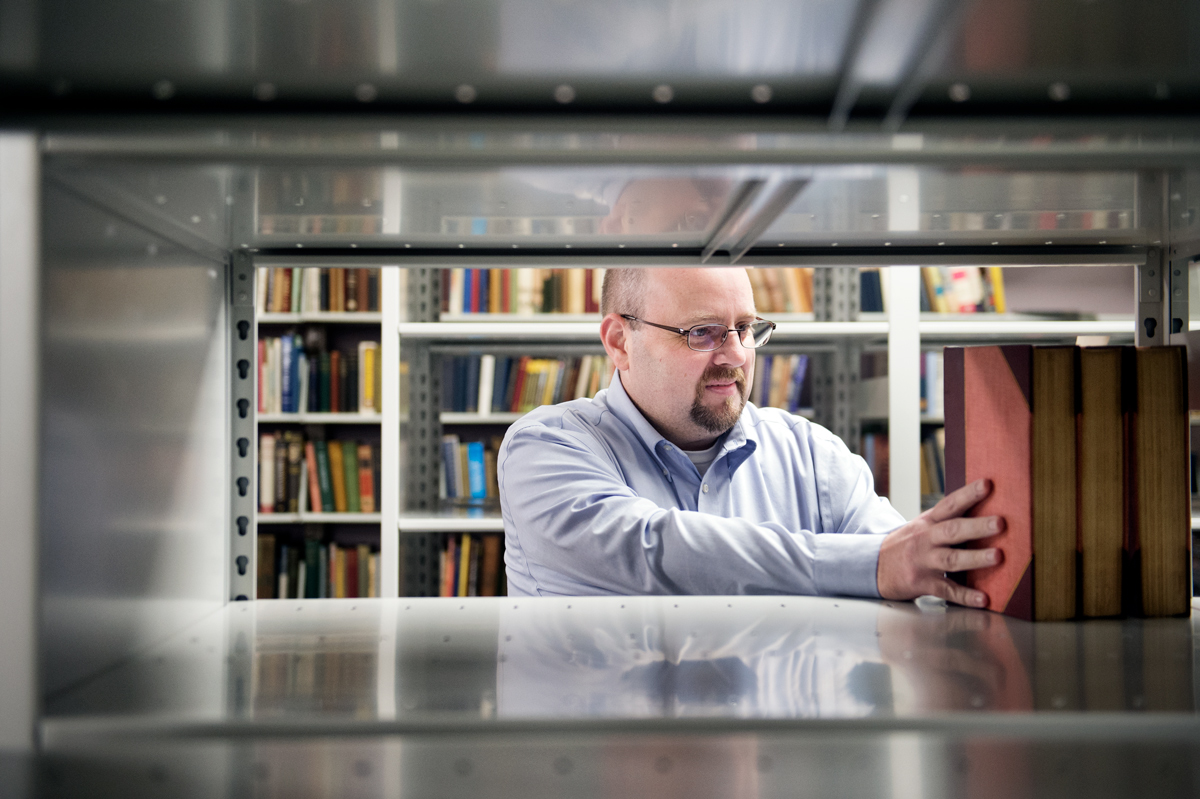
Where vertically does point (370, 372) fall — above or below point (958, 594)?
above

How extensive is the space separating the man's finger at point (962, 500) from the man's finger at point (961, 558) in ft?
0.11

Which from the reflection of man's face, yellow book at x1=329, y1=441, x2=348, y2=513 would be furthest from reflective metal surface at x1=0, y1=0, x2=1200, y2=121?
yellow book at x1=329, y1=441, x2=348, y2=513

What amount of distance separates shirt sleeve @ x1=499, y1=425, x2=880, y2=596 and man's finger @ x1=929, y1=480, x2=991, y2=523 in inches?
4.2

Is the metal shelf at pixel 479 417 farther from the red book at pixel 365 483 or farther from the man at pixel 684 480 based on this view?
the man at pixel 684 480

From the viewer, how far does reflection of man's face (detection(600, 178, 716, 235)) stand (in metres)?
0.66

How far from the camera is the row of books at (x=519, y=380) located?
3.02m

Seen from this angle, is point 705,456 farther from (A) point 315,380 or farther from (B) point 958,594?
(A) point 315,380

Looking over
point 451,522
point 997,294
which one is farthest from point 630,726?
point 997,294

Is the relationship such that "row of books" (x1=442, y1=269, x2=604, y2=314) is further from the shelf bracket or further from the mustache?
the shelf bracket

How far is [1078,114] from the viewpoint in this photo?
0.57 meters

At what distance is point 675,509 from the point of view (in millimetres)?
1151

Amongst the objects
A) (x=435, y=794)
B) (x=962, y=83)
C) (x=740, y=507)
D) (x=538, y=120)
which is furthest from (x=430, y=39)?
(x=740, y=507)

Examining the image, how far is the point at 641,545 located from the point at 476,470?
6.48ft

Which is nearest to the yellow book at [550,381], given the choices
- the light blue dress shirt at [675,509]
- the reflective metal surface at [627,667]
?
the light blue dress shirt at [675,509]
